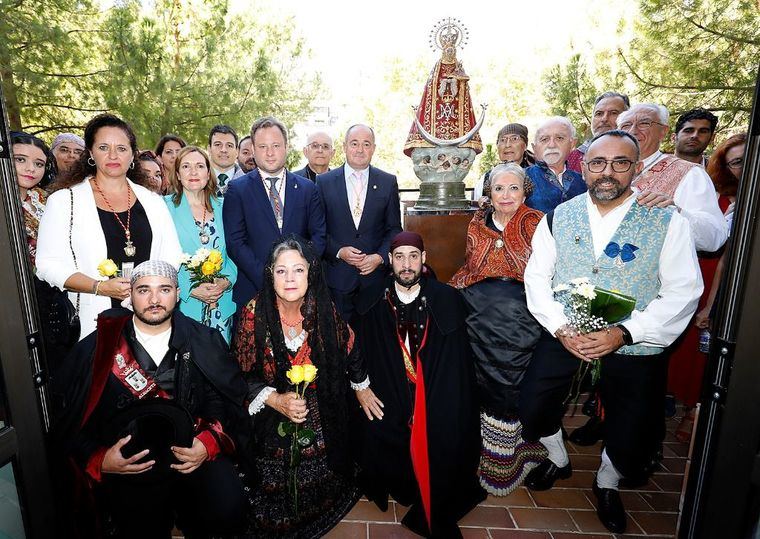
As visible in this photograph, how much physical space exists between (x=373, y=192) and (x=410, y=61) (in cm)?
2196

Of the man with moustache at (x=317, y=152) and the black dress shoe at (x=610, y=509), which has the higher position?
the man with moustache at (x=317, y=152)

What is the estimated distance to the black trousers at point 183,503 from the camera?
226 cm

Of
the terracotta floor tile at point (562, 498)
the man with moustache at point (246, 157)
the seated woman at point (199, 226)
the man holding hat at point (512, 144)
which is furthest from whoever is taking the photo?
the man with moustache at point (246, 157)

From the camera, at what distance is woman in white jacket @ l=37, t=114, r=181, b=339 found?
8.68ft

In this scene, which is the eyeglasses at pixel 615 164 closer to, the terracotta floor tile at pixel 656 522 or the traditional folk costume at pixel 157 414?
the terracotta floor tile at pixel 656 522

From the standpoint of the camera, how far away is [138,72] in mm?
7164

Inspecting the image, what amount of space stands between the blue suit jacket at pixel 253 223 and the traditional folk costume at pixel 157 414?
1.03 meters

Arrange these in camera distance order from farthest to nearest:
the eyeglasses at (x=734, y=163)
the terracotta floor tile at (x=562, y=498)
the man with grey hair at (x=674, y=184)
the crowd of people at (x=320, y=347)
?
the eyeglasses at (x=734, y=163) < the man with grey hair at (x=674, y=184) < the terracotta floor tile at (x=562, y=498) < the crowd of people at (x=320, y=347)

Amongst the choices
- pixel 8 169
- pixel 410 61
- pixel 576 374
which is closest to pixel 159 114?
pixel 8 169

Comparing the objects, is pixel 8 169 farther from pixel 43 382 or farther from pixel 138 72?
pixel 138 72

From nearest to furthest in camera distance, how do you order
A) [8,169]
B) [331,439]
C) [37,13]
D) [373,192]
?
[8,169] < [331,439] < [373,192] < [37,13]

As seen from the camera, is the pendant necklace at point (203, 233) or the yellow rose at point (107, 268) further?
the pendant necklace at point (203, 233)

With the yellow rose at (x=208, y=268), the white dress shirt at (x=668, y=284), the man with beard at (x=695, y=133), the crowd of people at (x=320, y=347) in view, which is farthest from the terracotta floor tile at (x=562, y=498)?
the man with beard at (x=695, y=133)

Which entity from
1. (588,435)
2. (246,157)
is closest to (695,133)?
(588,435)
